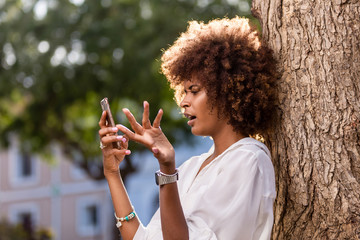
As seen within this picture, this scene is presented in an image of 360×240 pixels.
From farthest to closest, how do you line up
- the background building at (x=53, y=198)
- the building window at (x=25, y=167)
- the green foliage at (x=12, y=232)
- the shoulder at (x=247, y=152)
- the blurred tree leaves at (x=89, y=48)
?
the building window at (x=25, y=167), the background building at (x=53, y=198), the green foliage at (x=12, y=232), the blurred tree leaves at (x=89, y=48), the shoulder at (x=247, y=152)

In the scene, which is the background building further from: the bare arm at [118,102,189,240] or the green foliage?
the bare arm at [118,102,189,240]

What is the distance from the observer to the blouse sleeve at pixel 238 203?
7.55 ft

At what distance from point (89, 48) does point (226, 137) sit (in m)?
8.94

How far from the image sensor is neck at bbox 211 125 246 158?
2.61 metres

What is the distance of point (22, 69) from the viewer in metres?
11.5

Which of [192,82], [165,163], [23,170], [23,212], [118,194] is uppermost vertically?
[192,82]

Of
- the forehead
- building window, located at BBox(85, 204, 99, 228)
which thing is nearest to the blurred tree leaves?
the forehead

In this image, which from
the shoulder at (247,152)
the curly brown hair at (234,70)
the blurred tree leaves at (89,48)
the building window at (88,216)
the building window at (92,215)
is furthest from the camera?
the building window at (92,215)

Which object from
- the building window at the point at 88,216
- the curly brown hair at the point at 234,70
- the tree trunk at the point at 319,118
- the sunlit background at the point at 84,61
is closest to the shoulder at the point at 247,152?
the curly brown hair at the point at 234,70

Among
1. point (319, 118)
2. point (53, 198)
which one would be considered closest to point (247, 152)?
point (319, 118)

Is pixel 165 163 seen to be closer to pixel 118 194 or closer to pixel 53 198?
pixel 118 194

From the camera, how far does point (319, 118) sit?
2.50 metres

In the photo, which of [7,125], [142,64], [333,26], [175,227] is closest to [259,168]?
[175,227]

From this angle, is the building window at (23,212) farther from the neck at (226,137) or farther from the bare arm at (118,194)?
the neck at (226,137)
